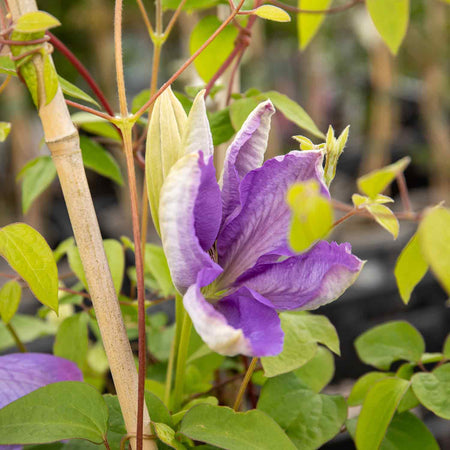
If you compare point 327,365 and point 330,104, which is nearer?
point 327,365

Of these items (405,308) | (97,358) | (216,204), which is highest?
(216,204)

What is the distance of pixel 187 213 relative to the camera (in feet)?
0.77

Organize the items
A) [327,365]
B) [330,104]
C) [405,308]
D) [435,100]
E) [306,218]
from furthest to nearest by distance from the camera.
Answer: [330,104], [435,100], [405,308], [327,365], [306,218]

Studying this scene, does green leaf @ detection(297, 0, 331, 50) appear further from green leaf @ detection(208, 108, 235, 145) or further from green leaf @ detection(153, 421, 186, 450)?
green leaf @ detection(153, 421, 186, 450)

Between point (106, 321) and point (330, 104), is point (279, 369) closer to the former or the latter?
point (106, 321)

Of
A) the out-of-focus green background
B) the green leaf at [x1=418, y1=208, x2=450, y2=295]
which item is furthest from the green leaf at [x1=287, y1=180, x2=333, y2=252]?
the out-of-focus green background

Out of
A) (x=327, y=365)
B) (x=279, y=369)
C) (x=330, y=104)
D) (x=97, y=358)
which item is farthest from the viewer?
(x=330, y=104)

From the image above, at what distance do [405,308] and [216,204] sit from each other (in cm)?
148

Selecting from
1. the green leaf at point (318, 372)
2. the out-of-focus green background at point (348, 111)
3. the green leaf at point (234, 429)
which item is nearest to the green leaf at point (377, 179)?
the green leaf at point (234, 429)

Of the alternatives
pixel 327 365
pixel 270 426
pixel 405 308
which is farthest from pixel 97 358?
pixel 405 308

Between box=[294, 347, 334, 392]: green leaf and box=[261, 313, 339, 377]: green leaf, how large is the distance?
60 mm

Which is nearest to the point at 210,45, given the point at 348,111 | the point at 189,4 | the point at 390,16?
the point at 189,4

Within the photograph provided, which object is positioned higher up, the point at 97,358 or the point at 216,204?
the point at 216,204

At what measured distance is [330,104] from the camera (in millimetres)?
3209
